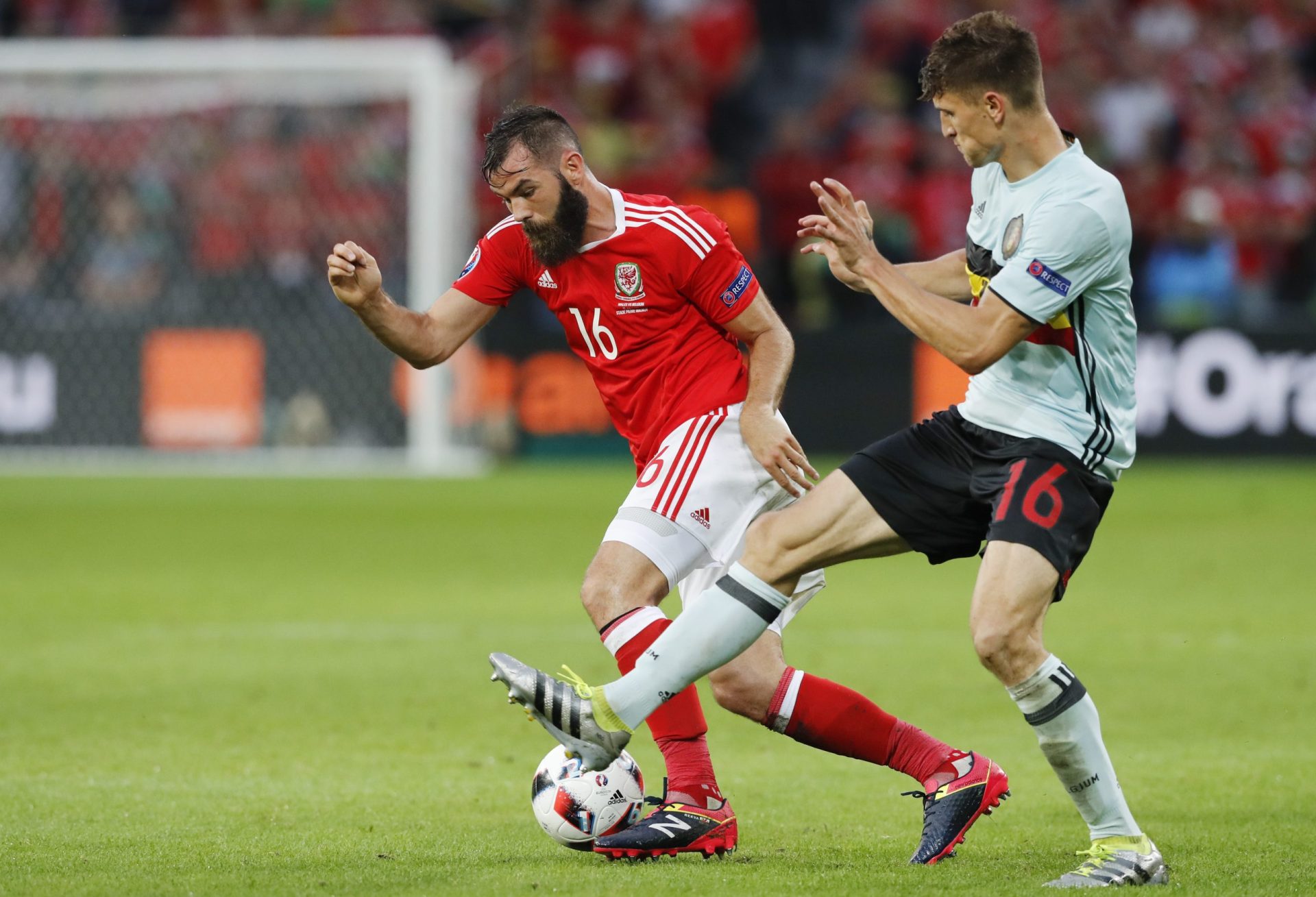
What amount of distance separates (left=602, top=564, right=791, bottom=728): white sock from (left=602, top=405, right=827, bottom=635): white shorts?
35 centimetres

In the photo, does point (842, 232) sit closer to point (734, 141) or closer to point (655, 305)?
point (655, 305)

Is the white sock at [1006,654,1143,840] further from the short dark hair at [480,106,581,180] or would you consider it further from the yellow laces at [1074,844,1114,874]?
the short dark hair at [480,106,581,180]

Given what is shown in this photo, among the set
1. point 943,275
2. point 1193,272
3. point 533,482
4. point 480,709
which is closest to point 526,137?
point 943,275

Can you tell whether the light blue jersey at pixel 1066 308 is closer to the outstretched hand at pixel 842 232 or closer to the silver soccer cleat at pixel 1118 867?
the outstretched hand at pixel 842 232

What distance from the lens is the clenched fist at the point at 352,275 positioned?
17.0 ft

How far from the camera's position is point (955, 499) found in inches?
190

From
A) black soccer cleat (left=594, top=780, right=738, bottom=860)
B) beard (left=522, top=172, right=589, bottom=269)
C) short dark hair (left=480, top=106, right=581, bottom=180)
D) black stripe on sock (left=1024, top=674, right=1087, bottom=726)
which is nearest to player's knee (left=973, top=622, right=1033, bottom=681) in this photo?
black stripe on sock (left=1024, top=674, right=1087, bottom=726)

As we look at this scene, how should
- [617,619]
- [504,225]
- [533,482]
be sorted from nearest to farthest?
[617,619], [504,225], [533,482]

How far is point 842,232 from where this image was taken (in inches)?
182

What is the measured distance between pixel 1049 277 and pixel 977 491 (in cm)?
60

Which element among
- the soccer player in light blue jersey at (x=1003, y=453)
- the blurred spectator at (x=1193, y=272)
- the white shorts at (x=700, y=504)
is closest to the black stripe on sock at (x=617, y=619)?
the white shorts at (x=700, y=504)

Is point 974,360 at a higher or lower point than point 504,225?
lower

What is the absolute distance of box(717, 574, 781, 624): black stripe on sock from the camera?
4727 millimetres

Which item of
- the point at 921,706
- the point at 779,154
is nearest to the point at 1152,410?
Answer: the point at 779,154
